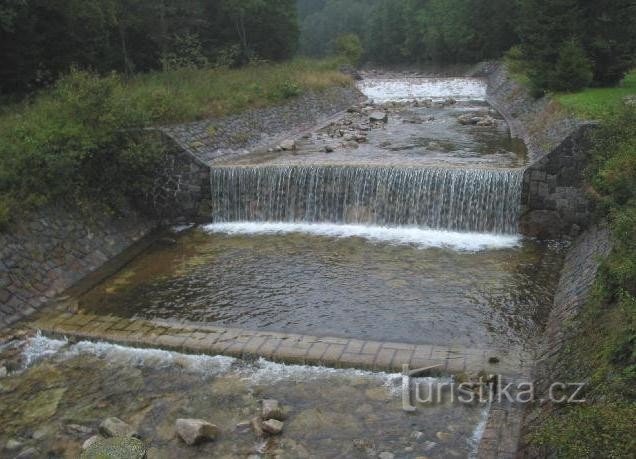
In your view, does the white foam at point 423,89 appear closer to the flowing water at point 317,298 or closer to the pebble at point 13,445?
the flowing water at point 317,298

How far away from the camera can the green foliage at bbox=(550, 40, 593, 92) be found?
64.2ft

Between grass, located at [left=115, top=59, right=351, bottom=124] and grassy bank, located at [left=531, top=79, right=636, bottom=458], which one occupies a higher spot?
grass, located at [left=115, top=59, right=351, bottom=124]

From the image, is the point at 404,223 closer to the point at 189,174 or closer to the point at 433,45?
the point at 189,174

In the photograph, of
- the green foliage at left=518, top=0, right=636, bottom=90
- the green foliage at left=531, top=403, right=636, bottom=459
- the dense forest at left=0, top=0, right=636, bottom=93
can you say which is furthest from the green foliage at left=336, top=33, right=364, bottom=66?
the green foliage at left=531, top=403, right=636, bottom=459

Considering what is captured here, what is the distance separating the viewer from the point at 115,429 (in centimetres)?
709

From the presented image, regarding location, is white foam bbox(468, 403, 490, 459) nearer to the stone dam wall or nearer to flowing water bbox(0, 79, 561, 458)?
flowing water bbox(0, 79, 561, 458)

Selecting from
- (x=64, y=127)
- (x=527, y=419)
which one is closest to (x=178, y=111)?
(x=64, y=127)

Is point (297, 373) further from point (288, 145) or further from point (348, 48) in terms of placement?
point (348, 48)

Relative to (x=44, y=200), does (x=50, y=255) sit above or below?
below

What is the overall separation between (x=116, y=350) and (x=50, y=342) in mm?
1331

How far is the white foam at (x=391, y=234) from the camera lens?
42.2ft

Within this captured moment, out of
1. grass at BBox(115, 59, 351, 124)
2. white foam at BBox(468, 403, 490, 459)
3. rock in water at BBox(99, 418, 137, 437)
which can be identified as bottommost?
rock in water at BBox(99, 418, 137, 437)

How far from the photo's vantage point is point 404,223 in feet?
46.4

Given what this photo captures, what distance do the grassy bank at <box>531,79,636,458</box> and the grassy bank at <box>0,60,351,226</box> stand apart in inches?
419
